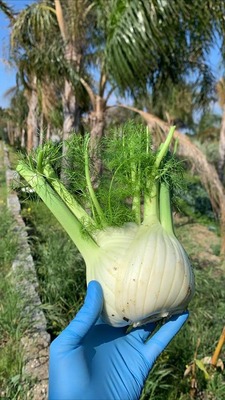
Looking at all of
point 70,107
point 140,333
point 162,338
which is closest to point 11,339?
point 140,333

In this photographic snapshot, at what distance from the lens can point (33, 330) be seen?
7.72 ft

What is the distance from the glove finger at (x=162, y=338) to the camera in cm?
162

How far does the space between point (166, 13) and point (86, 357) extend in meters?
5.06

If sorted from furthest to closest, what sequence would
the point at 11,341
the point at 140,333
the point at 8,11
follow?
the point at 8,11, the point at 11,341, the point at 140,333

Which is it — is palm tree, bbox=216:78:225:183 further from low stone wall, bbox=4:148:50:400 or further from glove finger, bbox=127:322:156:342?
glove finger, bbox=127:322:156:342

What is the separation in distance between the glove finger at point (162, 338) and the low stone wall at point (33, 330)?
0.70 metres

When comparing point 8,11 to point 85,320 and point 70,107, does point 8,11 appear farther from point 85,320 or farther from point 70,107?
point 85,320

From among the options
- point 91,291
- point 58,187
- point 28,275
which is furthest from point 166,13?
point 91,291

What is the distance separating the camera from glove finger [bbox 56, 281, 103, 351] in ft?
4.40

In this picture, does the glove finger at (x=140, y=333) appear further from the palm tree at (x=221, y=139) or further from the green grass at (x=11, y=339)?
the palm tree at (x=221, y=139)

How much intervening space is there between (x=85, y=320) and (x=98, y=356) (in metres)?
0.21

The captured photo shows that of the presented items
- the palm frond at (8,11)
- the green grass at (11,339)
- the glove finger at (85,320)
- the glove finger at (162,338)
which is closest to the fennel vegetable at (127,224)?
the glove finger at (85,320)

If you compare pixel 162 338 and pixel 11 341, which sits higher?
pixel 162 338

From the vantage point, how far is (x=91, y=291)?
1439 mm
